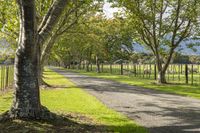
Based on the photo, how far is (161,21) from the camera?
111 ft

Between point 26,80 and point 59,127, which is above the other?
point 26,80

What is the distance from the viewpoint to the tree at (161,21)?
32656 mm

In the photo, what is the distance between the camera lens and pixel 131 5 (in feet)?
106

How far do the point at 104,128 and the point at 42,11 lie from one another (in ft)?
48.2

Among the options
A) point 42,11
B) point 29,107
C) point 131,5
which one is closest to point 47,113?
point 29,107

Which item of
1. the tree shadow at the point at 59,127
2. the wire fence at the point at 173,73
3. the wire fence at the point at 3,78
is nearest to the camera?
the tree shadow at the point at 59,127

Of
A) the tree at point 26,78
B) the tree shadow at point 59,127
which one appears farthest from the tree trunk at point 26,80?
the tree shadow at point 59,127

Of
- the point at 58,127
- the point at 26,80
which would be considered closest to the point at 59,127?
the point at 58,127

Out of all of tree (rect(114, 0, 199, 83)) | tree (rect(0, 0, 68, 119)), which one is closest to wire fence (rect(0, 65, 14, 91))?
tree (rect(114, 0, 199, 83))

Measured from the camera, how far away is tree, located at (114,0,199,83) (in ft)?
107

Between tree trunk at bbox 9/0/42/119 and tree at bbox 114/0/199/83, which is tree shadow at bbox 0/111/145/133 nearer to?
tree trunk at bbox 9/0/42/119

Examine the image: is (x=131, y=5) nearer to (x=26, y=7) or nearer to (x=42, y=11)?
(x=42, y=11)

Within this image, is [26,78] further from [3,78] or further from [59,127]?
[3,78]

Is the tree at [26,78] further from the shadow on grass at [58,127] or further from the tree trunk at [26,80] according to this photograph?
the shadow on grass at [58,127]
